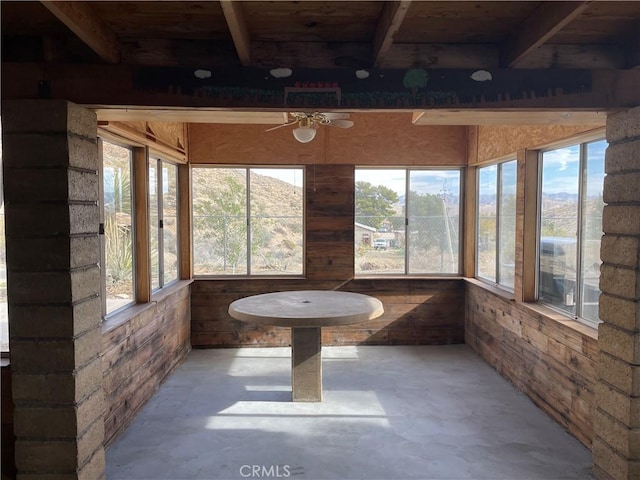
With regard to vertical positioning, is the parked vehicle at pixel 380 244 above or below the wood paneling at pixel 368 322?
above

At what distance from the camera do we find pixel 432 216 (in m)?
5.65

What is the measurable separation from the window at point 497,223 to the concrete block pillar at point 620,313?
1956mm

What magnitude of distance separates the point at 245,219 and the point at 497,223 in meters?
2.91

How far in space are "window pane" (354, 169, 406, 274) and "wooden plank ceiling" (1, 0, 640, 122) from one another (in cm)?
308

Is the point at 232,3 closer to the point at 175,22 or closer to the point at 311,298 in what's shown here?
the point at 175,22

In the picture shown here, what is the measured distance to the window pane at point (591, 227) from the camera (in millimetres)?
3262

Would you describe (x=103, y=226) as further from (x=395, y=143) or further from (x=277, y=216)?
(x=395, y=143)

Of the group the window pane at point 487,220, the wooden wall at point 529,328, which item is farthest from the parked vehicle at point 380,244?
the window pane at point 487,220

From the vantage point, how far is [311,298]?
4254mm

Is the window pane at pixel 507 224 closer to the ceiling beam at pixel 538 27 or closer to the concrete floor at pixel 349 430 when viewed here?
the concrete floor at pixel 349 430

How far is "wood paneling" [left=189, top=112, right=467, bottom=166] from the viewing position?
5344 mm

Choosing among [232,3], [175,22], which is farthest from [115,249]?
[232,3]

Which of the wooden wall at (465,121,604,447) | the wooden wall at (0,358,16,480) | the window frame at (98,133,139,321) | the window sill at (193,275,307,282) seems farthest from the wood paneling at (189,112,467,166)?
the wooden wall at (0,358,16,480)

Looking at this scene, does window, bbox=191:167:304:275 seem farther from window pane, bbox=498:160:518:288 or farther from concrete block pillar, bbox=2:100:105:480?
concrete block pillar, bbox=2:100:105:480
